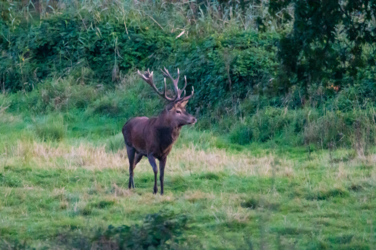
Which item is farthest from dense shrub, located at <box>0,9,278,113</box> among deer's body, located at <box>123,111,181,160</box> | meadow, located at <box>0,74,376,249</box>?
deer's body, located at <box>123,111,181,160</box>

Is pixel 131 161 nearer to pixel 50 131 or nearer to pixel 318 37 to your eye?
pixel 50 131

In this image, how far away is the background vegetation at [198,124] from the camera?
582 centimetres

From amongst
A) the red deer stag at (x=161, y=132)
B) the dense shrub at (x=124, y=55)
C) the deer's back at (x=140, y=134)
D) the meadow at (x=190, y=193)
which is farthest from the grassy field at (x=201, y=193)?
the dense shrub at (x=124, y=55)

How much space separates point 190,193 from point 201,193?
0.73 feet

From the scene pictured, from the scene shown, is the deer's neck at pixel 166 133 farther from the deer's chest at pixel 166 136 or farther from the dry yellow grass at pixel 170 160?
the dry yellow grass at pixel 170 160

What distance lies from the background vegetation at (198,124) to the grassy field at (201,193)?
0.12 ft

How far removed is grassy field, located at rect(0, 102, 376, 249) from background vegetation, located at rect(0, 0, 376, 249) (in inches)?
1.4

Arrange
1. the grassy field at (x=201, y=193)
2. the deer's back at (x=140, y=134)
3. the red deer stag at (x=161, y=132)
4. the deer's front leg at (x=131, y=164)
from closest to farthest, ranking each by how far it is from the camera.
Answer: the grassy field at (x=201, y=193)
the red deer stag at (x=161, y=132)
the deer's back at (x=140, y=134)
the deer's front leg at (x=131, y=164)

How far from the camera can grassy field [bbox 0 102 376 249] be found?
657cm

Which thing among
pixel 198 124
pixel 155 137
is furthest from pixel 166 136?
pixel 198 124

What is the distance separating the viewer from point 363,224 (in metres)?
6.96

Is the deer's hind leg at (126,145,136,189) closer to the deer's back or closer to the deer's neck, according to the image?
the deer's back

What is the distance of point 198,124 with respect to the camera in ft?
48.7

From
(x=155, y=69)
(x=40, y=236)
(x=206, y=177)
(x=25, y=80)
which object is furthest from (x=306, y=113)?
(x=25, y=80)
